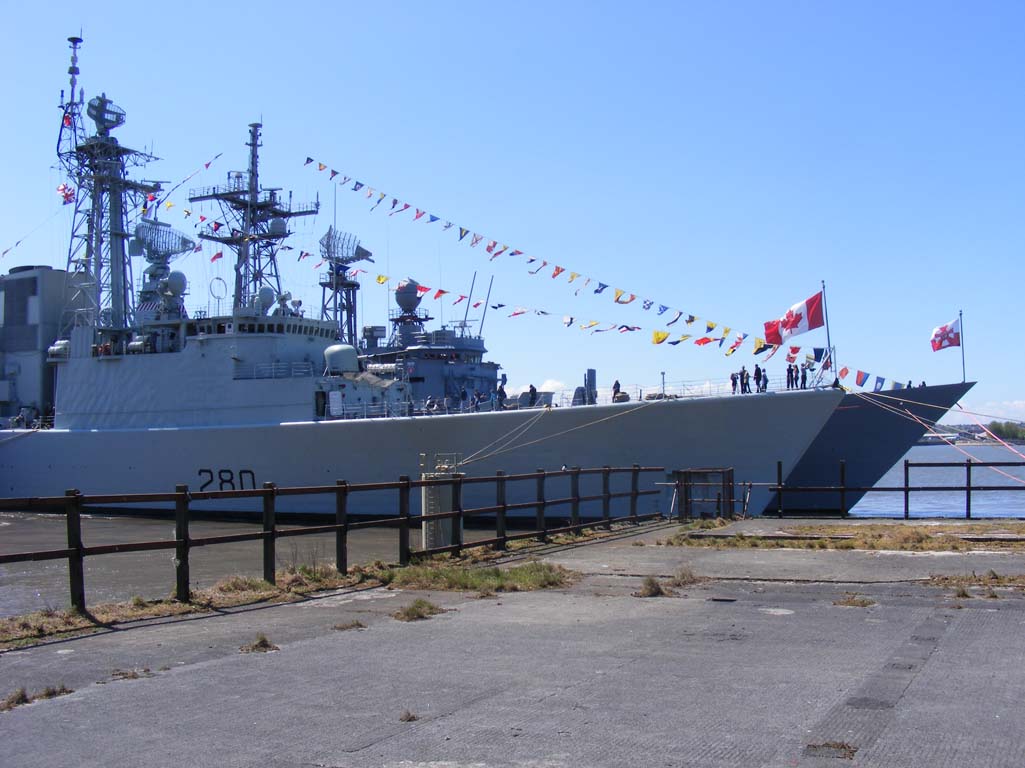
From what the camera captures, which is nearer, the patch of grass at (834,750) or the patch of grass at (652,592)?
the patch of grass at (834,750)

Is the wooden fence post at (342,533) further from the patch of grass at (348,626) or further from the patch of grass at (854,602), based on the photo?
the patch of grass at (854,602)

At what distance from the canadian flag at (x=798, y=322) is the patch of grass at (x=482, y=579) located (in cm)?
1087

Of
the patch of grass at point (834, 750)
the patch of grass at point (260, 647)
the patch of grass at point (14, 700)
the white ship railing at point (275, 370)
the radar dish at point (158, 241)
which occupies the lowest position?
the patch of grass at point (260, 647)

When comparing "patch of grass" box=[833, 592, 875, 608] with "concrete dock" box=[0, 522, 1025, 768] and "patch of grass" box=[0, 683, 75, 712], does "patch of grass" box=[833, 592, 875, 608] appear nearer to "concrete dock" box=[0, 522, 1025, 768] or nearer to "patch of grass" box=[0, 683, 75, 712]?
"concrete dock" box=[0, 522, 1025, 768]

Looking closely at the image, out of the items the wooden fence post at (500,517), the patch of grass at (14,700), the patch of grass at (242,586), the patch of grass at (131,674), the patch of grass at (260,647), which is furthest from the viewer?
the wooden fence post at (500,517)

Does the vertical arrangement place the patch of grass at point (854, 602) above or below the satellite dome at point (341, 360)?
below

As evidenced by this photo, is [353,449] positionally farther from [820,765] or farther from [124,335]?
[820,765]

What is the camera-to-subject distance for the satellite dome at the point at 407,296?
37750mm

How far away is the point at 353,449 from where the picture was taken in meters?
24.9

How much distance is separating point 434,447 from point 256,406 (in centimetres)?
596

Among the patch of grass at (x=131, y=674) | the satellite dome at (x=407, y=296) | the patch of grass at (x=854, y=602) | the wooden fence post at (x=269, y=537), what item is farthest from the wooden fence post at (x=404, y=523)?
the satellite dome at (x=407, y=296)

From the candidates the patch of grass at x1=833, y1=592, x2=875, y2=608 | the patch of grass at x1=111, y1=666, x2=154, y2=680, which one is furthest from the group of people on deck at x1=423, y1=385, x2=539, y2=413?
the patch of grass at x1=111, y1=666, x2=154, y2=680

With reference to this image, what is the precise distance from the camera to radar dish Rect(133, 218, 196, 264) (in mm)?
33406

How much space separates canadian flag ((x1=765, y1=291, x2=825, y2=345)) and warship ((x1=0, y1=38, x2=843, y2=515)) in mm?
2135
